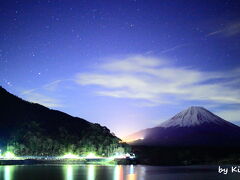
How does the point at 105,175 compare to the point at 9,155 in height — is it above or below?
below

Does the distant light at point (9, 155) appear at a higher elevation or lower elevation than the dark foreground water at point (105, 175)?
higher

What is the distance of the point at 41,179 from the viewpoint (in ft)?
285

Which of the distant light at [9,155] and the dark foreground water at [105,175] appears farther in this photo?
the distant light at [9,155]

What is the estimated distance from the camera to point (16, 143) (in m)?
197

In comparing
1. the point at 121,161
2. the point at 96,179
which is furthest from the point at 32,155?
the point at 96,179

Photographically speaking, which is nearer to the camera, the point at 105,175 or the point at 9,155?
the point at 105,175

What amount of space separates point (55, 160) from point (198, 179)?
104 m

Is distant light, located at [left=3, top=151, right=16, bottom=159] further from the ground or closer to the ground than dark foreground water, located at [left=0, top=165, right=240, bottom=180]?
further from the ground

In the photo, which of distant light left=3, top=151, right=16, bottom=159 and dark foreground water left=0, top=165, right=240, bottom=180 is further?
distant light left=3, top=151, right=16, bottom=159

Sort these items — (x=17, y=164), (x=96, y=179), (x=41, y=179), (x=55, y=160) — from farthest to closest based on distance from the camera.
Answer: (x=55, y=160), (x=17, y=164), (x=96, y=179), (x=41, y=179)

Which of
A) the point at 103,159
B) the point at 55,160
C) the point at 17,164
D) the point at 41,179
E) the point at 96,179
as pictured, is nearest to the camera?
the point at 41,179

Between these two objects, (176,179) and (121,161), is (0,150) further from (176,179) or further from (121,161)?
(176,179)

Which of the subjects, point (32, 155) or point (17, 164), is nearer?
point (17, 164)

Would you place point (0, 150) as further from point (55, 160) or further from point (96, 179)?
point (96, 179)
